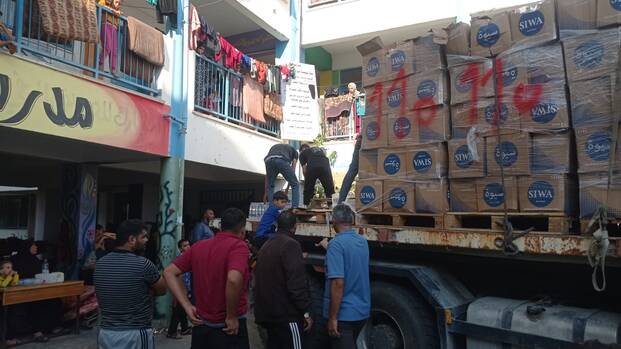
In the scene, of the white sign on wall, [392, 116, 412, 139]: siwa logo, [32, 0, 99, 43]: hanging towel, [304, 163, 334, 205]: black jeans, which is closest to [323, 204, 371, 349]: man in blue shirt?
[392, 116, 412, 139]: siwa logo

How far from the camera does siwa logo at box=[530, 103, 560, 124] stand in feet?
12.3

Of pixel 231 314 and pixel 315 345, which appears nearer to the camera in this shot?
pixel 231 314

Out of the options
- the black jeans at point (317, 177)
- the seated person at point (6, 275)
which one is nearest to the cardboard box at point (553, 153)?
the black jeans at point (317, 177)

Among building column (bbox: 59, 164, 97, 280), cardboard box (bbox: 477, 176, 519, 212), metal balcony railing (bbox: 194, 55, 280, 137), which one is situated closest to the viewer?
cardboard box (bbox: 477, 176, 519, 212)

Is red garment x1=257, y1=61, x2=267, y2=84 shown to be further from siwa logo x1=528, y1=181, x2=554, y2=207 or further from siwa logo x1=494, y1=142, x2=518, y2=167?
siwa logo x1=528, y1=181, x2=554, y2=207

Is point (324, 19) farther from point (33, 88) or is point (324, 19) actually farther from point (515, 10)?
point (515, 10)

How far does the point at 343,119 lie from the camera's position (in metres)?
13.2

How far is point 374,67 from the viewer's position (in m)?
5.00

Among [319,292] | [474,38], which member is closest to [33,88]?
[319,292]

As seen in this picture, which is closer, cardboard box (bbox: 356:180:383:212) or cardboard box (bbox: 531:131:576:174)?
cardboard box (bbox: 531:131:576:174)

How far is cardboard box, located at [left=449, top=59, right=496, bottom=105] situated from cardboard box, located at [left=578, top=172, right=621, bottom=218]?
982 millimetres

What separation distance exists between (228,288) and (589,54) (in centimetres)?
297

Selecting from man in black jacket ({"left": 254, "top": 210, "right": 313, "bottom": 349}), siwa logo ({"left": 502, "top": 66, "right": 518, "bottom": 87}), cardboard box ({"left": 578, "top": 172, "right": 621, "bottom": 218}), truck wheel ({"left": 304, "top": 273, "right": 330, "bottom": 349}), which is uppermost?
siwa logo ({"left": 502, "top": 66, "right": 518, "bottom": 87})

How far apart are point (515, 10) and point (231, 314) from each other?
10.5ft
